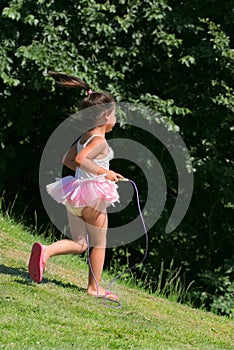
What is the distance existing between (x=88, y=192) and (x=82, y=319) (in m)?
A: 1.10

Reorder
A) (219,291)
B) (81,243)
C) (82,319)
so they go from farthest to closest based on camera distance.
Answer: (219,291) → (81,243) → (82,319)

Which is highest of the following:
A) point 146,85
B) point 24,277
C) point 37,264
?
point 146,85

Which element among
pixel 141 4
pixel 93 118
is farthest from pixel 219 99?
pixel 93 118

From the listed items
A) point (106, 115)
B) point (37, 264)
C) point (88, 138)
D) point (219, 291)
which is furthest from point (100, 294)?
point (219, 291)

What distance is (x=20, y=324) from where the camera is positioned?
475 centimetres

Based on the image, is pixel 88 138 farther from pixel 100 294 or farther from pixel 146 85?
pixel 146 85

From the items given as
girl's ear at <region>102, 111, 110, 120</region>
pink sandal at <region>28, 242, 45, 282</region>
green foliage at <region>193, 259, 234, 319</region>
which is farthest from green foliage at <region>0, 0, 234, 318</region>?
pink sandal at <region>28, 242, 45, 282</region>

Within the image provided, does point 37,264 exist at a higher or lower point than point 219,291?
higher

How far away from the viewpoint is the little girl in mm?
5801

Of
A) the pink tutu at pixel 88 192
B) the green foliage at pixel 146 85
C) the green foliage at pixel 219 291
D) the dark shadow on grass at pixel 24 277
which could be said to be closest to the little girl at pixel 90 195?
the pink tutu at pixel 88 192

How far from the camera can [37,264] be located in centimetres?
581

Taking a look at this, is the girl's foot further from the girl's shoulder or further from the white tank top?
the girl's shoulder

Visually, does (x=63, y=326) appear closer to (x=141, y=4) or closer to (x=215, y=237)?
(x=141, y=4)

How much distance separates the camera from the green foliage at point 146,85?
31.9 ft
